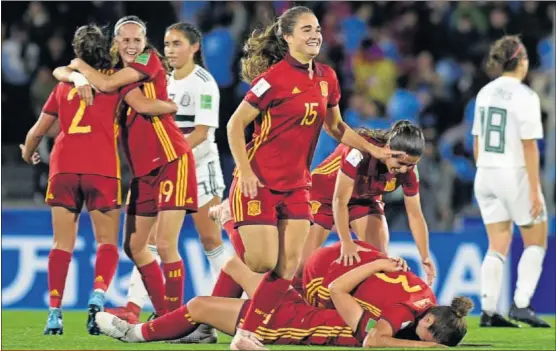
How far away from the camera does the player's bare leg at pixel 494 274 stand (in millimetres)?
9953

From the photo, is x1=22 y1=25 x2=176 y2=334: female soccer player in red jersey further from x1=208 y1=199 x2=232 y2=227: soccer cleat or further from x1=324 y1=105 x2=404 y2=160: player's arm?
x1=324 y1=105 x2=404 y2=160: player's arm

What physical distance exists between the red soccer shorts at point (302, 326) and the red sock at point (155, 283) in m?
1.19

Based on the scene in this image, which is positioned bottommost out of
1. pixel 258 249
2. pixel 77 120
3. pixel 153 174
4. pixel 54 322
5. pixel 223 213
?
pixel 54 322

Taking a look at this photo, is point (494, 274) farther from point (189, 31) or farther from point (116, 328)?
point (116, 328)

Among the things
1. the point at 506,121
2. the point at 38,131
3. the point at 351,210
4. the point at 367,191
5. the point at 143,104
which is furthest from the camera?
the point at 506,121

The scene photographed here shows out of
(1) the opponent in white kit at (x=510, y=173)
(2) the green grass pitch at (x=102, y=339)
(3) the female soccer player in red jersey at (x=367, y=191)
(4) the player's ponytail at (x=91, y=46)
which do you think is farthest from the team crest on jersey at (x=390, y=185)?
(1) the opponent in white kit at (x=510, y=173)

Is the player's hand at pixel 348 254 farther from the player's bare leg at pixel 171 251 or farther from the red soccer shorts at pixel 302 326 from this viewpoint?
the player's bare leg at pixel 171 251

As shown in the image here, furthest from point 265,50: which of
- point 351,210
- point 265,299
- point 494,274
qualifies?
point 494,274

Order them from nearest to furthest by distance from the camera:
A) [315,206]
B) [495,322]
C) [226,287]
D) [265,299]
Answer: [265,299]
[226,287]
[315,206]
[495,322]

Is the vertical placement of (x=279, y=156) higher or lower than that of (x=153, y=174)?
higher

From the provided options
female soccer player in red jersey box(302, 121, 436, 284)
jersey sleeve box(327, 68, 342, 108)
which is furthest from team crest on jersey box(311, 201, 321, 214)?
jersey sleeve box(327, 68, 342, 108)

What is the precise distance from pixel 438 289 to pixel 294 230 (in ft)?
16.2

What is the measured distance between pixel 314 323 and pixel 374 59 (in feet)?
23.4

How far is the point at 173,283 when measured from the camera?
8352 mm
